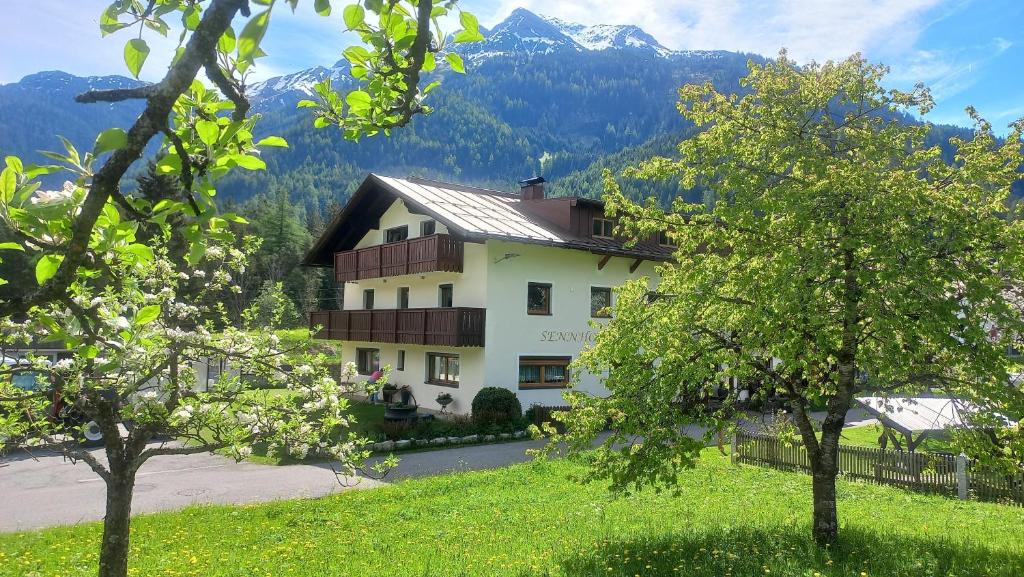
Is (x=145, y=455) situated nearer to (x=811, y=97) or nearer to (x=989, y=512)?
(x=811, y=97)

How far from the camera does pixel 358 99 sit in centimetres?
222

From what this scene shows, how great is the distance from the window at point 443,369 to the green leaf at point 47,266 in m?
23.7

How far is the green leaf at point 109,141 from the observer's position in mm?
1263

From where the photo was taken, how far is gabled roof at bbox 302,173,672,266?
933 inches

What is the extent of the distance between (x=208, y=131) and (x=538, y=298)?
24.1 m

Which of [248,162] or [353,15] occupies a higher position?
[353,15]

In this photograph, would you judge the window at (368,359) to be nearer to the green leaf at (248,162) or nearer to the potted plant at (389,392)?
the potted plant at (389,392)

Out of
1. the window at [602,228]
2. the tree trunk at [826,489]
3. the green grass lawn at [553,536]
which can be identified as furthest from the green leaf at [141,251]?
the window at [602,228]

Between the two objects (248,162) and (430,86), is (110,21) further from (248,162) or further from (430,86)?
(430,86)

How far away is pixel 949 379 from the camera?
7.23m

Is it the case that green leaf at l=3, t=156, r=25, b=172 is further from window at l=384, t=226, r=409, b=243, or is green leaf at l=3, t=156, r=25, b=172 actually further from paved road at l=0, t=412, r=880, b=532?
window at l=384, t=226, r=409, b=243

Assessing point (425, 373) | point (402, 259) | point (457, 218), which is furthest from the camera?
point (425, 373)

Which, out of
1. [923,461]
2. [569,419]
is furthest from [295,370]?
[923,461]

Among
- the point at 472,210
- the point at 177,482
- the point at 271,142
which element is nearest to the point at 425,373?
the point at 472,210
